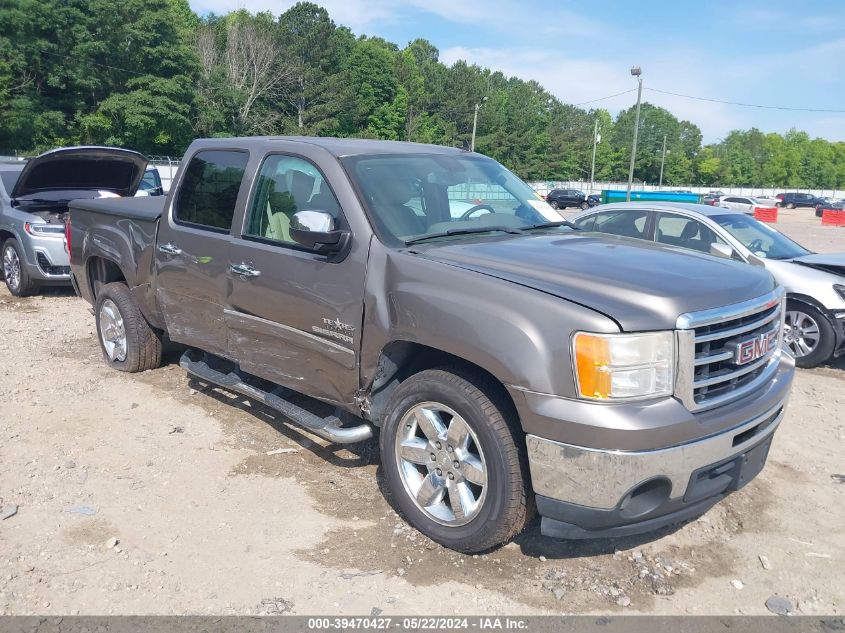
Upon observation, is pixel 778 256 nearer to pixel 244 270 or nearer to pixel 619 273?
pixel 619 273

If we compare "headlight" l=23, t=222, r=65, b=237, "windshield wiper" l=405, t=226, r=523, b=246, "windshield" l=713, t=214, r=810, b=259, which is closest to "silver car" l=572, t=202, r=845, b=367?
"windshield" l=713, t=214, r=810, b=259

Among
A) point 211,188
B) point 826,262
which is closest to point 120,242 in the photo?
point 211,188

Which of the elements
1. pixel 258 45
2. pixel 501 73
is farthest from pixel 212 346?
pixel 501 73

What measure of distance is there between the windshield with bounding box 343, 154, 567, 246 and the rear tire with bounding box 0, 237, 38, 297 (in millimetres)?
7172

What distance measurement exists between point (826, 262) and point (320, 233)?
590 centimetres

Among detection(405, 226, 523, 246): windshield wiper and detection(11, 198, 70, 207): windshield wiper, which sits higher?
detection(405, 226, 523, 246): windshield wiper

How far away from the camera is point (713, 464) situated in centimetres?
317

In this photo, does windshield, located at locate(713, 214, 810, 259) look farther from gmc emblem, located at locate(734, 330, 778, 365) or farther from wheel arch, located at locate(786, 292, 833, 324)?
gmc emblem, located at locate(734, 330, 778, 365)

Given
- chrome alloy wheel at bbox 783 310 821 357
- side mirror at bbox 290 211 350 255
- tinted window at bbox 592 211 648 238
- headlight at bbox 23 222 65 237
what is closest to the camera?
side mirror at bbox 290 211 350 255

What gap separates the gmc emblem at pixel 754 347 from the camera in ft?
10.9

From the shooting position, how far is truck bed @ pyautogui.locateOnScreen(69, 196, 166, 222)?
5.66 meters

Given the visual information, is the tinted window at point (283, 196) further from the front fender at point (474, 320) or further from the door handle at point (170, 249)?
the door handle at point (170, 249)

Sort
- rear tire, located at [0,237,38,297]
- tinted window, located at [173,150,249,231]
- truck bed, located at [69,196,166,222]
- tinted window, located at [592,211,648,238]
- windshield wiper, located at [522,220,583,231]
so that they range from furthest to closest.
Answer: rear tire, located at [0,237,38,297] < tinted window, located at [592,211,648,238] < truck bed, located at [69,196,166,222] < tinted window, located at [173,150,249,231] < windshield wiper, located at [522,220,583,231]

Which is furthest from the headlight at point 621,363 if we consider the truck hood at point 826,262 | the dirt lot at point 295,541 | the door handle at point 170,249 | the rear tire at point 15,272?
the rear tire at point 15,272
